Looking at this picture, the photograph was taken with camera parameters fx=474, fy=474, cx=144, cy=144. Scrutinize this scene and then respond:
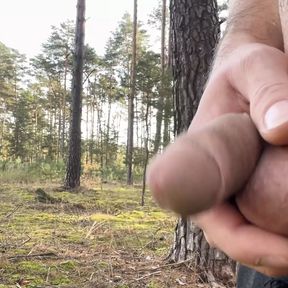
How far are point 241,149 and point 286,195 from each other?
→ 0.05 m

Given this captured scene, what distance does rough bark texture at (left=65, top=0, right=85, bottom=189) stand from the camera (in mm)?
9672

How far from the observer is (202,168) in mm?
359

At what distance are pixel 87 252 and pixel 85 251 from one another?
3 centimetres

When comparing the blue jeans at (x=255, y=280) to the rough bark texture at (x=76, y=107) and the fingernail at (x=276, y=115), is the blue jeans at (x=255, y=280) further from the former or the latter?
the rough bark texture at (x=76, y=107)

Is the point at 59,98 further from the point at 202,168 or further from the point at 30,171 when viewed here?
the point at 202,168

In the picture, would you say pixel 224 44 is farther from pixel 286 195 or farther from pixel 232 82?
pixel 286 195

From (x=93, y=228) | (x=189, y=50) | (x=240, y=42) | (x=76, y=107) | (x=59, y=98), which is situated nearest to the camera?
(x=240, y=42)

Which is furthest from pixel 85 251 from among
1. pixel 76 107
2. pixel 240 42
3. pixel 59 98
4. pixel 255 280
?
pixel 59 98

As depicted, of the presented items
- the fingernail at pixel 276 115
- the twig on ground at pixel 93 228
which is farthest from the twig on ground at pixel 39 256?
the fingernail at pixel 276 115

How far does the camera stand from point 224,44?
79cm

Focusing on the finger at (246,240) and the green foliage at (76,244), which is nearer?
the finger at (246,240)

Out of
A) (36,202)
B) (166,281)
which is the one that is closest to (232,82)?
(166,281)

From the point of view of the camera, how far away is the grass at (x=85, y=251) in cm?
283

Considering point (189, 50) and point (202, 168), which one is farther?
point (189, 50)
